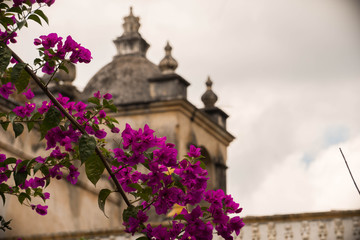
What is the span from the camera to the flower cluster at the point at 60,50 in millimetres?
4160

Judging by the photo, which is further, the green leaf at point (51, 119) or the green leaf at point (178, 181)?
the green leaf at point (178, 181)

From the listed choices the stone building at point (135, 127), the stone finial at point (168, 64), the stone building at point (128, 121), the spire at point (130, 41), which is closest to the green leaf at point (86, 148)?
the stone building at point (135, 127)

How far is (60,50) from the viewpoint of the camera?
4.16 m

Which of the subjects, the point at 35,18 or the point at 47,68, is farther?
the point at 47,68

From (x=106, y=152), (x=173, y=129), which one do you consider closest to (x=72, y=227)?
(x=173, y=129)

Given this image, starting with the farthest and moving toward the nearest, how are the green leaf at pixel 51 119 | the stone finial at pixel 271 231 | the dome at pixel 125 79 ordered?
the dome at pixel 125 79 < the stone finial at pixel 271 231 < the green leaf at pixel 51 119

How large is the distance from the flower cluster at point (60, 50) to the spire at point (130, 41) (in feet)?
48.0

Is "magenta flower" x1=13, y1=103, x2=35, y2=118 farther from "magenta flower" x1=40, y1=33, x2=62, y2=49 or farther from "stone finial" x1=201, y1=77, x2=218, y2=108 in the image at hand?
"stone finial" x1=201, y1=77, x2=218, y2=108

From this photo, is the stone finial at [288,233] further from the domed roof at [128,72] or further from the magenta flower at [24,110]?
the magenta flower at [24,110]

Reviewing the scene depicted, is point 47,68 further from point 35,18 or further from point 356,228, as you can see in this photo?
point 356,228

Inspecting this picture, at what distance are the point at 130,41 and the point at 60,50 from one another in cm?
1479

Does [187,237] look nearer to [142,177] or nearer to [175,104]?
[142,177]

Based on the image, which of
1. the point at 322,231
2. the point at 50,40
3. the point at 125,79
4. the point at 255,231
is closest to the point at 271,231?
the point at 255,231

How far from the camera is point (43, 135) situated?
3885mm
